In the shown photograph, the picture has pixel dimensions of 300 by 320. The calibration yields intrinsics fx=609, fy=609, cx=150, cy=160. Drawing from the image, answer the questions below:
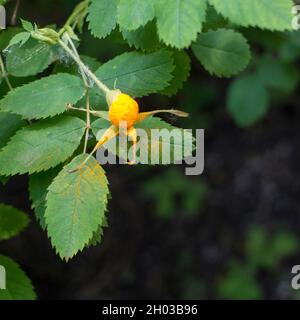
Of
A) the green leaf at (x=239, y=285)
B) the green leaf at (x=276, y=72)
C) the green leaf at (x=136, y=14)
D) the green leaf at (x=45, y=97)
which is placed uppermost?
the green leaf at (x=136, y=14)

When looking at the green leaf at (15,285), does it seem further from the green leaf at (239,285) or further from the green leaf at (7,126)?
the green leaf at (239,285)

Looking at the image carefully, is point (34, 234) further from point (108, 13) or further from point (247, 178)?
point (108, 13)

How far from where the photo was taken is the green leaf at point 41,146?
1.08 meters

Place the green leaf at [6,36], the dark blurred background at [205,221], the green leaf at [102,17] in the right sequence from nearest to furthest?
the green leaf at [102,17]
the green leaf at [6,36]
the dark blurred background at [205,221]

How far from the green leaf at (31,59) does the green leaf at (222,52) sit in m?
0.37

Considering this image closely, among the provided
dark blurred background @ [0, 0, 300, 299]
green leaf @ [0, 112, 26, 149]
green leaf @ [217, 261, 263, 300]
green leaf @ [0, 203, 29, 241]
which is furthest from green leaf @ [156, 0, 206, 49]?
green leaf @ [217, 261, 263, 300]

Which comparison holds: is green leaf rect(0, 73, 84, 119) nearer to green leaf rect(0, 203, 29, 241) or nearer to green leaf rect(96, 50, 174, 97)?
green leaf rect(96, 50, 174, 97)

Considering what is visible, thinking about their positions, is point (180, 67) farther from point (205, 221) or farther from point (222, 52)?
point (205, 221)

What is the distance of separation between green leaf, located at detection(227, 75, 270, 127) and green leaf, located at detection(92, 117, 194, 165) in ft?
6.05

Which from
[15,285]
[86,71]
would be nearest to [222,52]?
[86,71]

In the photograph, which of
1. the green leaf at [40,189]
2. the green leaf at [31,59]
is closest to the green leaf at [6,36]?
the green leaf at [31,59]

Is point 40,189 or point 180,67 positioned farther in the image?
point 180,67

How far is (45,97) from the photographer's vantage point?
1.11 m

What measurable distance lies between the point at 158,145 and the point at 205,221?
2.49 m
